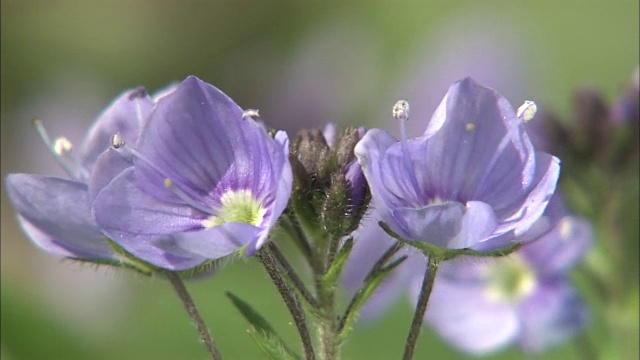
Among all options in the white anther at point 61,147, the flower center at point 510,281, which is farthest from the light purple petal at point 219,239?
the flower center at point 510,281

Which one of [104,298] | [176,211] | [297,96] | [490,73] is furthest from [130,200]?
[297,96]

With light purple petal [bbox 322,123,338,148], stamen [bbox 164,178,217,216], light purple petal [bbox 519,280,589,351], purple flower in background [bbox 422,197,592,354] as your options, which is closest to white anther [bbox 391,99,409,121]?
light purple petal [bbox 322,123,338,148]

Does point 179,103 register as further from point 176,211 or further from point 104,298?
point 104,298

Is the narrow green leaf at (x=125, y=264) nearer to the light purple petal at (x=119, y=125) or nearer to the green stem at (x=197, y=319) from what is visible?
the green stem at (x=197, y=319)

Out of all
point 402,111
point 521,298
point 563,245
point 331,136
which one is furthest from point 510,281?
point 402,111

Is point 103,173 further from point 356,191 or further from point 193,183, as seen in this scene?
point 356,191
